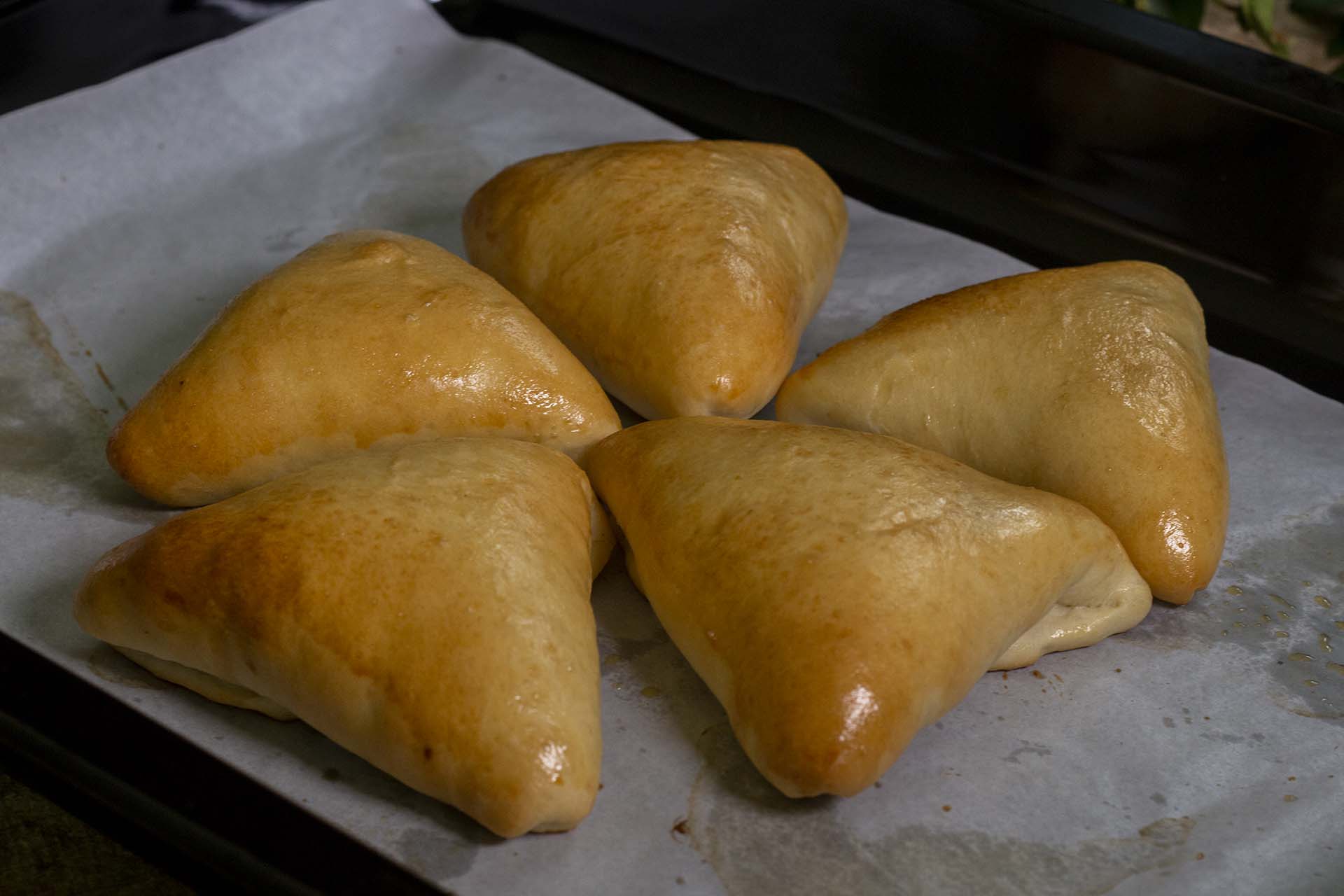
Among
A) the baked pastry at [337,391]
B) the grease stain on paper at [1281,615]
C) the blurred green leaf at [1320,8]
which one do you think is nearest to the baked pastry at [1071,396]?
the grease stain on paper at [1281,615]

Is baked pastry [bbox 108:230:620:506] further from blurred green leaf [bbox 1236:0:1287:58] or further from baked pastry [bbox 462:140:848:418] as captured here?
blurred green leaf [bbox 1236:0:1287:58]

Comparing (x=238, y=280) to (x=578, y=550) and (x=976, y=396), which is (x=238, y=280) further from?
(x=976, y=396)

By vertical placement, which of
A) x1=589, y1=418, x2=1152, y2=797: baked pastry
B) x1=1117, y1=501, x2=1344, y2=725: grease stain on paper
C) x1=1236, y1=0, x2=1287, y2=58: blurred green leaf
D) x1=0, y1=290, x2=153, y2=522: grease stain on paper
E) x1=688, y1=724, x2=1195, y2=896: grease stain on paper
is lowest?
x1=0, y1=290, x2=153, y2=522: grease stain on paper

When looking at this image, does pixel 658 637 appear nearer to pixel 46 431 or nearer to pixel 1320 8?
pixel 46 431

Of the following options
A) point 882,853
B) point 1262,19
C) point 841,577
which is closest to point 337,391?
point 841,577

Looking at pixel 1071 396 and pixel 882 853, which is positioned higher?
pixel 1071 396

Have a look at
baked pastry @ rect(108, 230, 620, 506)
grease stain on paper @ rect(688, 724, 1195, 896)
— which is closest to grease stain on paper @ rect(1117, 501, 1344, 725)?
grease stain on paper @ rect(688, 724, 1195, 896)

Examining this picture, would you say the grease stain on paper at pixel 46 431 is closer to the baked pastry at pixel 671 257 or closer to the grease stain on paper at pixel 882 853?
the baked pastry at pixel 671 257
